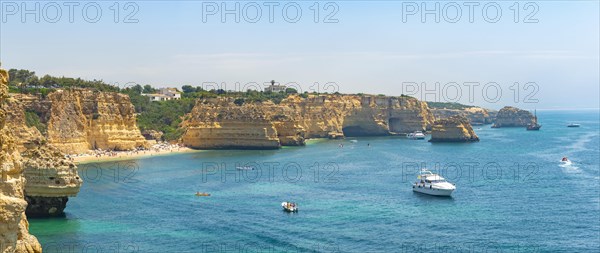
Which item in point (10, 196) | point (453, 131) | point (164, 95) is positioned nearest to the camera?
point (10, 196)

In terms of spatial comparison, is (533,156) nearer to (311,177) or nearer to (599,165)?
(599,165)

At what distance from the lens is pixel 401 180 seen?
216 feet

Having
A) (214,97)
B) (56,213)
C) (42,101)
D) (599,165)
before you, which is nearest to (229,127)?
(214,97)

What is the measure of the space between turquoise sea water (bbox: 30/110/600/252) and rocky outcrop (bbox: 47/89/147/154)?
10.0 m

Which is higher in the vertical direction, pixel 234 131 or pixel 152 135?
pixel 234 131

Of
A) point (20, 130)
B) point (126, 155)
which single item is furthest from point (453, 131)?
point (20, 130)

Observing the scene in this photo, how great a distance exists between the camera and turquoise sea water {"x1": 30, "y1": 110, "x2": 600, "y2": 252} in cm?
3622

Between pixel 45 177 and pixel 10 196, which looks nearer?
pixel 10 196

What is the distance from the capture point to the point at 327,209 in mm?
47344

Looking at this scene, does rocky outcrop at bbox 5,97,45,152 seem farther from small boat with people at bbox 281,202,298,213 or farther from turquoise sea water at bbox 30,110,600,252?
small boat with people at bbox 281,202,298,213

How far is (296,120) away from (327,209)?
7740 cm

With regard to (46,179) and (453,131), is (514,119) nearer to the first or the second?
(453,131)

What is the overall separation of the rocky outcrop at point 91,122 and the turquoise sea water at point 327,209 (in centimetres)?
1003

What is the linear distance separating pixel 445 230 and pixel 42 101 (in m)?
66.9
